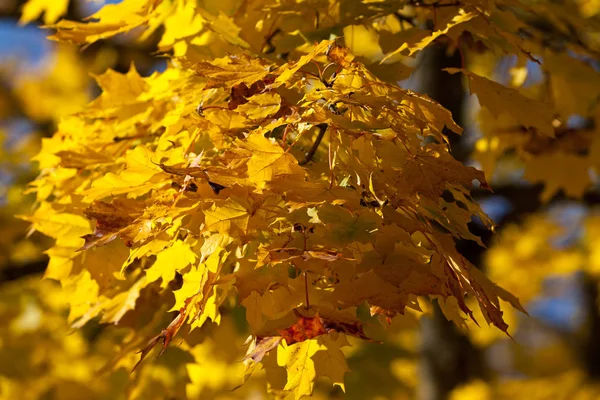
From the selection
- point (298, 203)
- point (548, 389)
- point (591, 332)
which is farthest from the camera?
point (591, 332)

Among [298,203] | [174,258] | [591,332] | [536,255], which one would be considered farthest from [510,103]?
[591,332]

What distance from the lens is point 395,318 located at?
2.18 metres

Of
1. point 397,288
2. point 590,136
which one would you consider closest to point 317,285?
point 397,288

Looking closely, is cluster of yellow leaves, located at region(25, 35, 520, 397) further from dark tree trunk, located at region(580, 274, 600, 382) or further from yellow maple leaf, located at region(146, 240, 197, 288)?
dark tree trunk, located at region(580, 274, 600, 382)

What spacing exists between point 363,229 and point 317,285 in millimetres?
194

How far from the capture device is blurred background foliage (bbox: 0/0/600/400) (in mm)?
2301

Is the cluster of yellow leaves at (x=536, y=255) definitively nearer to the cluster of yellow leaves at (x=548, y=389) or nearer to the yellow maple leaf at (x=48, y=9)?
the cluster of yellow leaves at (x=548, y=389)

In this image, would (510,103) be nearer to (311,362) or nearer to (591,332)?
(311,362)

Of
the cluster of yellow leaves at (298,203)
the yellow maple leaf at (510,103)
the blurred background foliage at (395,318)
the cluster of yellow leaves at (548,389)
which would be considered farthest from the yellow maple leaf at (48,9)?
the cluster of yellow leaves at (548,389)

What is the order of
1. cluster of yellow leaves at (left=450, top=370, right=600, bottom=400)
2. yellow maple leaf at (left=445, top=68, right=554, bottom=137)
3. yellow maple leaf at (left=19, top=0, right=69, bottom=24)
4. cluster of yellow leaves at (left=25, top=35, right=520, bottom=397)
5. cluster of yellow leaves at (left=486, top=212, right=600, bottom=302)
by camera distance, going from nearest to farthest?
1. cluster of yellow leaves at (left=25, top=35, right=520, bottom=397)
2. yellow maple leaf at (left=445, top=68, right=554, bottom=137)
3. yellow maple leaf at (left=19, top=0, right=69, bottom=24)
4. cluster of yellow leaves at (left=450, top=370, right=600, bottom=400)
5. cluster of yellow leaves at (left=486, top=212, right=600, bottom=302)

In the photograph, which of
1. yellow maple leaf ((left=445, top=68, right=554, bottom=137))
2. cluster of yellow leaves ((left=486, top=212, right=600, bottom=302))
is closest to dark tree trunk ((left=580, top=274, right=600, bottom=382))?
cluster of yellow leaves ((left=486, top=212, right=600, bottom=302))

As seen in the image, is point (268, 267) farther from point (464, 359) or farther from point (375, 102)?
point (464, 359)

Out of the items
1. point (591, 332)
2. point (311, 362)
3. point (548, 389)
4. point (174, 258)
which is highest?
point (174, 258)

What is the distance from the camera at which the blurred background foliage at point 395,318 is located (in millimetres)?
2301
